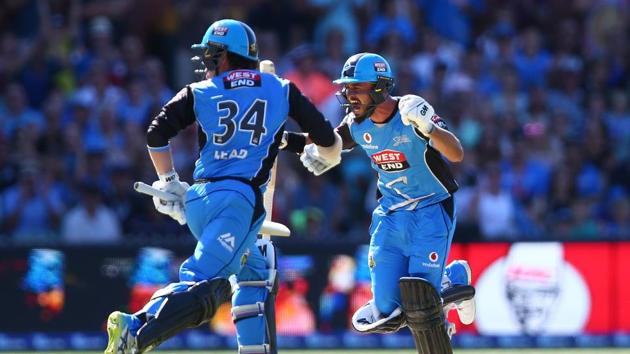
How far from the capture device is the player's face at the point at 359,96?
7.86 m

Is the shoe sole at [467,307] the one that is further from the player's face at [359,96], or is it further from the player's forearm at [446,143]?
the player's face at [359,96]

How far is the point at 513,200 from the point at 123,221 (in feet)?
13.1

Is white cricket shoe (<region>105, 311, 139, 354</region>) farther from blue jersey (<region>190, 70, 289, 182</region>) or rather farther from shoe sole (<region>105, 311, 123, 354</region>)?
blue jersey (<region>190, 70, 289, 182</region>)

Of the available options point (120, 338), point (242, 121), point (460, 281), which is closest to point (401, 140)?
point (460, 281)

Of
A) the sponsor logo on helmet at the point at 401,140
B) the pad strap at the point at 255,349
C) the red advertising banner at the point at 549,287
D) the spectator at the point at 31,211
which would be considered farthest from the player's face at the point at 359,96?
the spectator at the point at 31,211

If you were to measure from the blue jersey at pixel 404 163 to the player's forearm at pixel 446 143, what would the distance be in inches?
9.9

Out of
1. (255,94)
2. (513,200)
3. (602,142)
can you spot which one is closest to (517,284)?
(513,200)

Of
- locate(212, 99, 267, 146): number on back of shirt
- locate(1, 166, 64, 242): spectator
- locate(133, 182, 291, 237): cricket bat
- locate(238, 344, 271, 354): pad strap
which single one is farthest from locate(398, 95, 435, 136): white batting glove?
locate(1, 166, 64, 242): spectator

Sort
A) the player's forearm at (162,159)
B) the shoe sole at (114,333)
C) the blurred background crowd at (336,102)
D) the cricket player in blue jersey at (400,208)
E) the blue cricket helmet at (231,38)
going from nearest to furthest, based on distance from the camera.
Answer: the shoe sole at (114,333) < the player's forearm at (162,159) < the blue cricket helmet at (231,38) < the cricket player in blue jersey at (400,208) < the blurred background crowd at (336,102)

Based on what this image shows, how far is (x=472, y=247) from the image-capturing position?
11844 millimetres

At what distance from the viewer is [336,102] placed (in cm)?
1378

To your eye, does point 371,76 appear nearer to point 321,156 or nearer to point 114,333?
point 321,156

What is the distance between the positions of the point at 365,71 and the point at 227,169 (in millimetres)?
1170

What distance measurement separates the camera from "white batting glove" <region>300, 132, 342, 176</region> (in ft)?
25.5
